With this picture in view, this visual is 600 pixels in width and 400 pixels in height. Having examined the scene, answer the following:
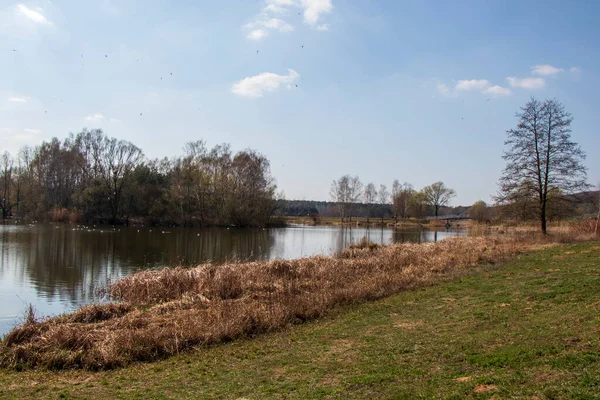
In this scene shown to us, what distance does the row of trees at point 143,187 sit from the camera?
66125mm

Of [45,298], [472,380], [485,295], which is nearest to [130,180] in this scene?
[45,298]

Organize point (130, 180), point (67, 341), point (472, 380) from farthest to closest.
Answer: point (130, 180), point (67, 341), point (472, 380)

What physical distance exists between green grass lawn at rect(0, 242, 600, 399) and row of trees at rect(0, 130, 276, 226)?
194 ft

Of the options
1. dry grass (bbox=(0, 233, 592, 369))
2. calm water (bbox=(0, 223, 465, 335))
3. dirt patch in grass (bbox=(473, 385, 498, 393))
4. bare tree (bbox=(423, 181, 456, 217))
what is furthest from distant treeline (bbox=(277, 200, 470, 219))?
dirt patch in grass (bbox=(473, 385, 498, 393))

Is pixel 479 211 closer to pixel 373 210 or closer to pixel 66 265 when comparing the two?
pixel 373 210

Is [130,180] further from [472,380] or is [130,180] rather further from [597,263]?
[472,380]

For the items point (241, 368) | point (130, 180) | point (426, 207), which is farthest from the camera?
point (426, 207)

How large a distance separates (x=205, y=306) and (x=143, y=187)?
192 feet

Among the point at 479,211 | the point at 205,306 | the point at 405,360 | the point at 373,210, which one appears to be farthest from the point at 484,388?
the point at 373,210

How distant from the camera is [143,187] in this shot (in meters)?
66.8

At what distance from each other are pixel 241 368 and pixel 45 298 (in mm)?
11240

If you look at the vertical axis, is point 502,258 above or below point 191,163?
below

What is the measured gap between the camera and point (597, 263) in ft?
45.2

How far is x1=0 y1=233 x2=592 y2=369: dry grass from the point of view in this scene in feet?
27.8
